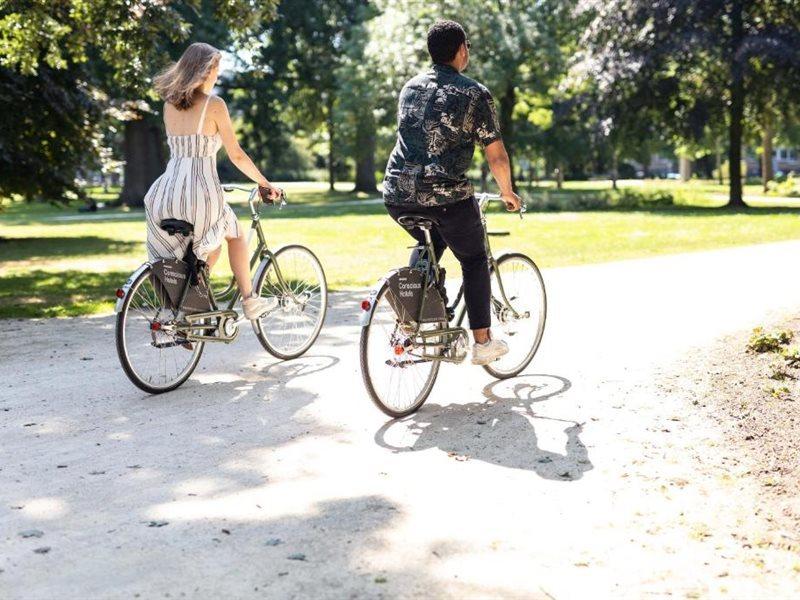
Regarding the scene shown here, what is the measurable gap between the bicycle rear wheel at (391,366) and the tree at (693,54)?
79.0ft

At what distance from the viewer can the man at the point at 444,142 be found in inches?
215

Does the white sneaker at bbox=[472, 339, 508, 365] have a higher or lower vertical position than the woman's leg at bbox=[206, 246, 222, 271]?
lower

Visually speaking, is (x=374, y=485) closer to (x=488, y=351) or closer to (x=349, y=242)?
(x=488, y=351)

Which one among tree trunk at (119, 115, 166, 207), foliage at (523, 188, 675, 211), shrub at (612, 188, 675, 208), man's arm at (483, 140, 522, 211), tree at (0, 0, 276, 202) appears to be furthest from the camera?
tree trunk at (119, 115, 166, 207)

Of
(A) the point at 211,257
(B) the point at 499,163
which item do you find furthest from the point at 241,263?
(B) the point at 499,163

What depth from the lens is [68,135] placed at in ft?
59.3

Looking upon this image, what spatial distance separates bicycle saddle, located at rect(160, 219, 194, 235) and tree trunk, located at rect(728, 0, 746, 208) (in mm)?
24116

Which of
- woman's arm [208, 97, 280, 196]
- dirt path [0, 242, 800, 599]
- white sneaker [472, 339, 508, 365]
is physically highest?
woman's arm [208, 97, 280, 196]

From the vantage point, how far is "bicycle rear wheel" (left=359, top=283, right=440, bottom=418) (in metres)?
5.36

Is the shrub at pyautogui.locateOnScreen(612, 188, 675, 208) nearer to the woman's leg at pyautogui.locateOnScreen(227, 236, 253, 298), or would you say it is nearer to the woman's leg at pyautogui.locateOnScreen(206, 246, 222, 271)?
the woman's leg at pyautogui.locateOnScreen(227, 236, 253, 298)

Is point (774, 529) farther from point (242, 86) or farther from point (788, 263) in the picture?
point (242, 86)

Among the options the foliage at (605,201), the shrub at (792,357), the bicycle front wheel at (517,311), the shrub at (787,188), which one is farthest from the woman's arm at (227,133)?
the shrub at (787,188)

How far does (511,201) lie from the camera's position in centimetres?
591

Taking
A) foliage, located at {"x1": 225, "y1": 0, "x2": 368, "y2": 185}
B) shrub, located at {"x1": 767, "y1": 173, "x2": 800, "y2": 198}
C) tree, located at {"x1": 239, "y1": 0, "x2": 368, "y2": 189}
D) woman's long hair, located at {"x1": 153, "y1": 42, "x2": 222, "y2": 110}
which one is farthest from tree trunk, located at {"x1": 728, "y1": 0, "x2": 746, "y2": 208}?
woman's long hair, located at {"x1": 153, "y1": 42, "x2": 222, "y2": 110}
